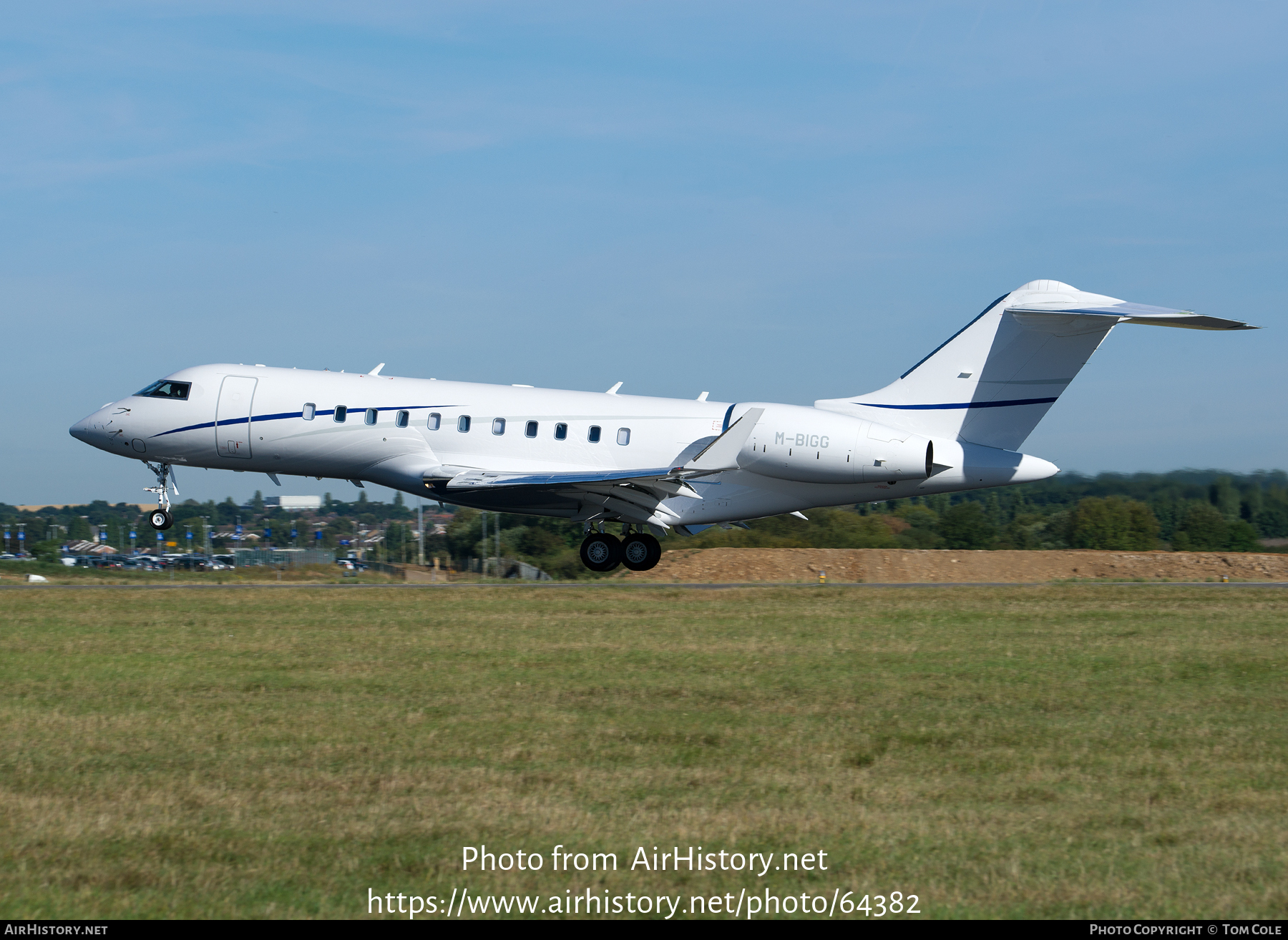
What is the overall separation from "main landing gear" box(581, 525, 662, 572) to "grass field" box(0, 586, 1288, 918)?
642 cm

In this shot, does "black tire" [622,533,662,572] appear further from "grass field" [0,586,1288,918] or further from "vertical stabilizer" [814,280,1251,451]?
"grass field" [0,586,1288,918]

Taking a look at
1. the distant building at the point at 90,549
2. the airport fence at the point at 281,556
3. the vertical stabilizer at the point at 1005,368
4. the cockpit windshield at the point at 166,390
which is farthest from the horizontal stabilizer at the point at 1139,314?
the distant building at the point at 90,549

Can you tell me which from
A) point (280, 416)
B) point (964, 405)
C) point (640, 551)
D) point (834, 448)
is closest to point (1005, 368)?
point (964, 405)

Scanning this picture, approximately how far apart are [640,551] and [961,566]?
19374 millimetres

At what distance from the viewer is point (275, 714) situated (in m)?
9.59

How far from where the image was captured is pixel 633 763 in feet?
26.8

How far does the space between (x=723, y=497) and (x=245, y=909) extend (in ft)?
54.0

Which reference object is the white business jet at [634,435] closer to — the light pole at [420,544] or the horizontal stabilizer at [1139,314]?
the horizontal stabilizer at [1139,314]

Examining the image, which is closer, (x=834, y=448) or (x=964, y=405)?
(x=834, y=448)

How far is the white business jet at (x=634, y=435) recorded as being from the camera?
65.8 feet

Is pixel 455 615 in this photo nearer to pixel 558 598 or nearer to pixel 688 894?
pixel 558 598

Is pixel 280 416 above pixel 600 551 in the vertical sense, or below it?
above

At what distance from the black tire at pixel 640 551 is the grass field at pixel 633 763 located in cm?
640

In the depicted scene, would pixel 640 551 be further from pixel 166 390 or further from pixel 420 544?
pixel 420 544
